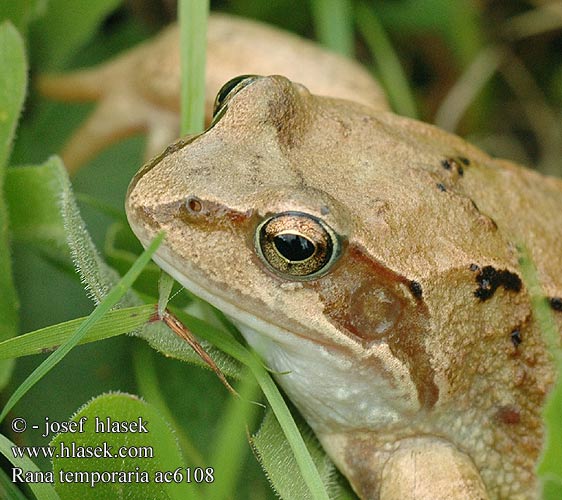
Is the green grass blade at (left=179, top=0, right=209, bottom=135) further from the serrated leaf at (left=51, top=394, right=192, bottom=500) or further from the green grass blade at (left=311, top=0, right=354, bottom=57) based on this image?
the green grass blade at (left=311, top=0, right=354, bottom=57)

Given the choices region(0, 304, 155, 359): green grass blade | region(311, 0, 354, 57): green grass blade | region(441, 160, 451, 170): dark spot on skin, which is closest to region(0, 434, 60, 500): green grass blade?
region(0, 304, 155, 359): green grass blade

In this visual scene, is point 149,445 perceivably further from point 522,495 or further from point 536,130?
point 536,130

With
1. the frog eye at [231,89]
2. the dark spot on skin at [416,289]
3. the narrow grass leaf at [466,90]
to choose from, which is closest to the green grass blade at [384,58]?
the narrow grass leaf at [466,90]

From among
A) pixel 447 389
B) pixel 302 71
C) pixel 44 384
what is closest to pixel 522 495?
pixel 447 389

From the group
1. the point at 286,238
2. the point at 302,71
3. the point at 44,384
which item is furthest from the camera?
the point at 302,71

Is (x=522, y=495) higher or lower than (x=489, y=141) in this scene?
lower

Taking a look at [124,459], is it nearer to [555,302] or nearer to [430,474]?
[430,474]

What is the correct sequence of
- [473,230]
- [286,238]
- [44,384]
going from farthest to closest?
[44,384] < [473,230] < [286,238]
